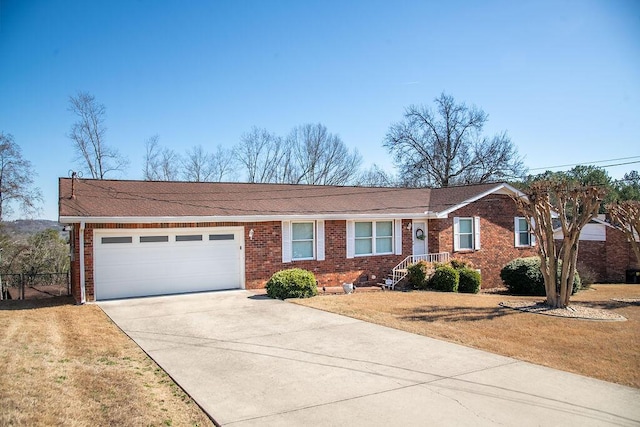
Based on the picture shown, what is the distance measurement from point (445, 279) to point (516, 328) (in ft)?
23.4

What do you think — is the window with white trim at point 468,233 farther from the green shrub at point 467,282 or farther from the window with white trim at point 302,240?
the window with white trim at point 302,240

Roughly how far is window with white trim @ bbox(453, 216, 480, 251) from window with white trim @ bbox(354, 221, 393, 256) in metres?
3.39

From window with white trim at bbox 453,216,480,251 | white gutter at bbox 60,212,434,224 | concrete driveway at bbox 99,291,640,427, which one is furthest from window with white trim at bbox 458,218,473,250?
concrete driveway at bbox 99,291,640,427

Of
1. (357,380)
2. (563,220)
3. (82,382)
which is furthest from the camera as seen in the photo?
(563,220)

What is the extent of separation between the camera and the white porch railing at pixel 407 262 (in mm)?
18203

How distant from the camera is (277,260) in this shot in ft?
54.0

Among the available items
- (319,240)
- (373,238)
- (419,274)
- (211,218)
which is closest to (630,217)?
(419,274)

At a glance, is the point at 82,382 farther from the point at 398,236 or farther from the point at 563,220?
the point at 398,236

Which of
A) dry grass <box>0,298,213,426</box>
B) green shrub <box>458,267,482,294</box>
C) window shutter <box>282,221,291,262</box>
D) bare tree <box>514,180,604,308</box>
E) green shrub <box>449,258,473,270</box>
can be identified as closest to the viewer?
dry grass <box>0,298,213,426</box>

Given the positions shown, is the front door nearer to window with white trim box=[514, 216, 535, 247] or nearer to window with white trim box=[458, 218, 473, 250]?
window with white trim box=[458, 218, 473, 250]

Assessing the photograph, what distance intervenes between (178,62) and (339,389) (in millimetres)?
15031

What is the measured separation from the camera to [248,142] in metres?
40.2

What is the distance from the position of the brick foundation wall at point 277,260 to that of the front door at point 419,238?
1.29 feet

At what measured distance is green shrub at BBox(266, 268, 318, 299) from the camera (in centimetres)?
1398
